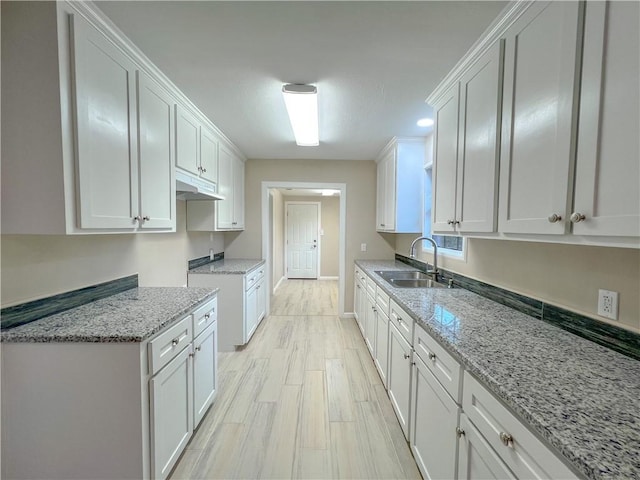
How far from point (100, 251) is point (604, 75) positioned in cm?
259

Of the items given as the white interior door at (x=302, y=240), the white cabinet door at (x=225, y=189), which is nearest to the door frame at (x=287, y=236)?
the white interior door at (x=302, y=240)

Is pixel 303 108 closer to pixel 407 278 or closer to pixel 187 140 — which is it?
pixel 187 140

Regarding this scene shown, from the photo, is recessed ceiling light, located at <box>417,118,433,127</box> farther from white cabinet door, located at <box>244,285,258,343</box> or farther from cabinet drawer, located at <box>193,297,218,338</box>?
white cabinet door, located at <box>244,285,258,343</box>

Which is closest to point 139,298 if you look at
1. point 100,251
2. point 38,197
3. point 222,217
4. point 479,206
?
point 100,251

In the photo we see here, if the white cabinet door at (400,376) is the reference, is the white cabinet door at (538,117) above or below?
above

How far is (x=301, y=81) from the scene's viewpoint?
193 centimetres

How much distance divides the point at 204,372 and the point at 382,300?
59.0 inches

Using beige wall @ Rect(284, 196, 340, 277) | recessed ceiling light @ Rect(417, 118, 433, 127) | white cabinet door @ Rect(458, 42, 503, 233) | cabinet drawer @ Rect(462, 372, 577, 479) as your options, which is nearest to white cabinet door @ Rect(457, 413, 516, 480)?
cabinet drawer @ Rect(462, 372, 577, 479)

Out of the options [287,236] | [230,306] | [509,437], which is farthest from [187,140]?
[287,236]

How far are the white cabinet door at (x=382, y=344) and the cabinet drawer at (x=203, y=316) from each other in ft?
4.46

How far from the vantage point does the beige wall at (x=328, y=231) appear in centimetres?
737

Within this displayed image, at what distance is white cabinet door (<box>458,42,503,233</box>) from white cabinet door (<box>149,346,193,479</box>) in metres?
1.83

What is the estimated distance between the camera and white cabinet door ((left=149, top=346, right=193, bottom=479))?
1.34 meters

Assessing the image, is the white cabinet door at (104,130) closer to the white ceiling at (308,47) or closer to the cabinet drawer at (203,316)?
the white ceiling at (308,47)
